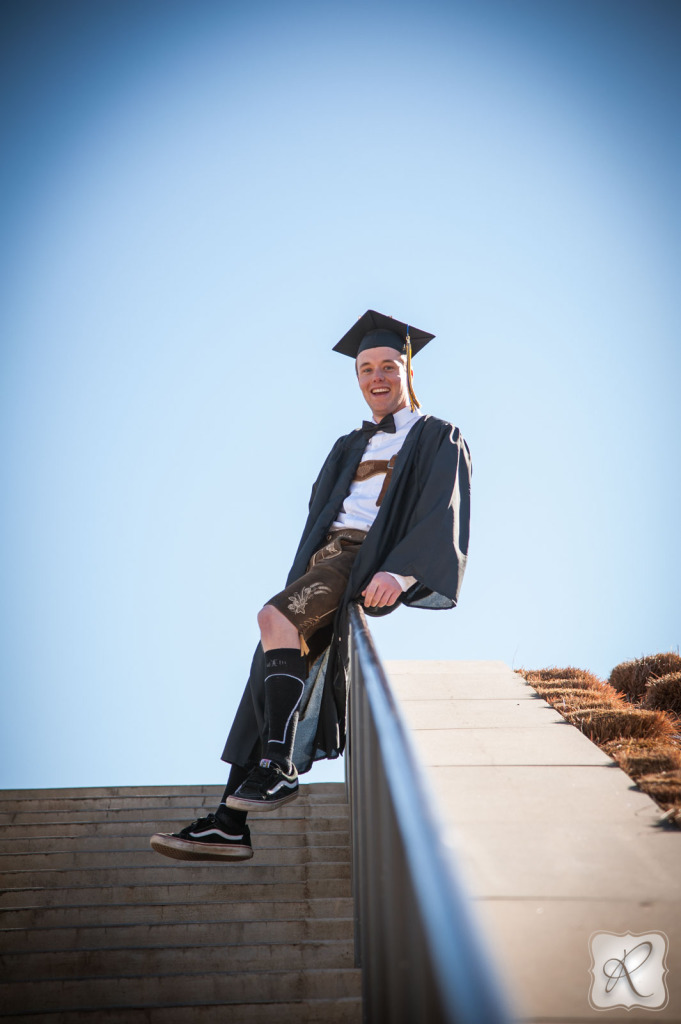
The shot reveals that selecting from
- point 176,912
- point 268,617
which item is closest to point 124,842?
point 176,912

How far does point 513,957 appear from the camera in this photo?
182 centimetres

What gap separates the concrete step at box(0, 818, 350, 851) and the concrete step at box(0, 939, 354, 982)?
3.17 feet

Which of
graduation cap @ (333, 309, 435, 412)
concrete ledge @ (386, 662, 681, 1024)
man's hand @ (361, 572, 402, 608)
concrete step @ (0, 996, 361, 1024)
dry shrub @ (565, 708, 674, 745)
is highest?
graduation cap @ (333, 309, 435, 412)

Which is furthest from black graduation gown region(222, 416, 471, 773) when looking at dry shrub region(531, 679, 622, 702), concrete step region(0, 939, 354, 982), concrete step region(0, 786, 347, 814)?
dry shrub region(531, 679, 622, 702)

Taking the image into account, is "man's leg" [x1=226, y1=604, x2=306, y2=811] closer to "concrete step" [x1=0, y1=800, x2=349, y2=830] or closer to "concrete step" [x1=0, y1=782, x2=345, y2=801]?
"concrete step" [x1=0, y1=800, x2=349, y2=830]

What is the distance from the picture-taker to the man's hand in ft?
9.22

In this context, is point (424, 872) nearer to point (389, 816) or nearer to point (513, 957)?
point (389, 816)

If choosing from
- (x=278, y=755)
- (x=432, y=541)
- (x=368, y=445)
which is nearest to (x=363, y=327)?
(x=368, y=445)

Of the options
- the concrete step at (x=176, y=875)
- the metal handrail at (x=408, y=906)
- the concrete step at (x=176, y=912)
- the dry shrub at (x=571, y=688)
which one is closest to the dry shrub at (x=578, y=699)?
the dry shrub at (x=571, y=688)

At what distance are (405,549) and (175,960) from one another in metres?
1.74

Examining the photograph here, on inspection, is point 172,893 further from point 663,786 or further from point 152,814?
point 663,786

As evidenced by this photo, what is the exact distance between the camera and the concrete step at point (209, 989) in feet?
8.30

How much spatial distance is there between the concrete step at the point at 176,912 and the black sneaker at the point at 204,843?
572 millimetres

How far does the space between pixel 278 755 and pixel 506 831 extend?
81 cm
